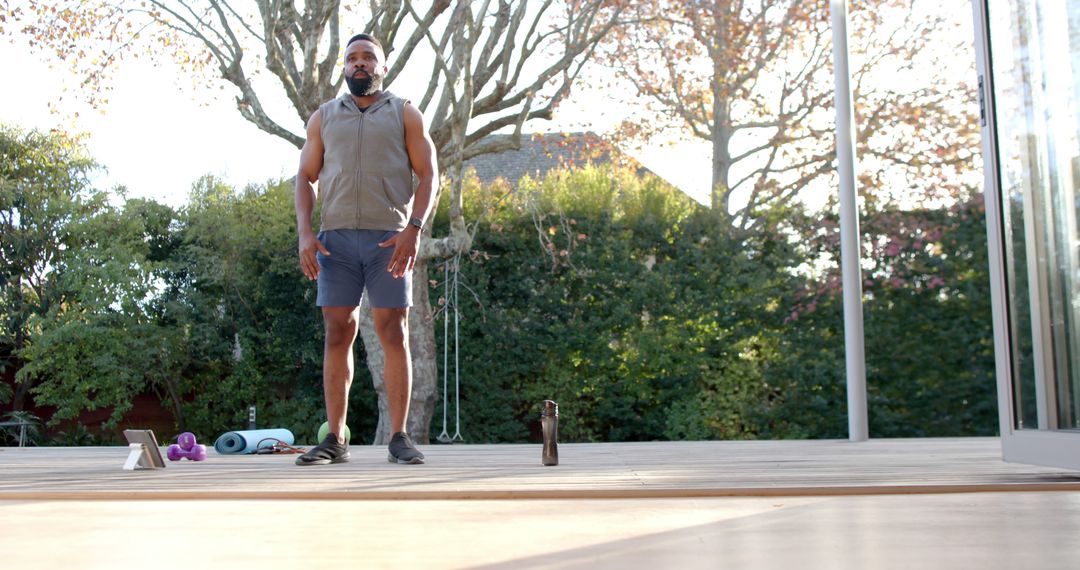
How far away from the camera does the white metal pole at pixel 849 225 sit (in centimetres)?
485

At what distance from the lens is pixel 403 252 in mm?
3311

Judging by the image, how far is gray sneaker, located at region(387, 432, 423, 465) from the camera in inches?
134

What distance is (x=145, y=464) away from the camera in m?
3.25

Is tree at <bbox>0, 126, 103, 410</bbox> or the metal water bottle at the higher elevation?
tree at <bbox>0, 126, 103, 410</bbox>

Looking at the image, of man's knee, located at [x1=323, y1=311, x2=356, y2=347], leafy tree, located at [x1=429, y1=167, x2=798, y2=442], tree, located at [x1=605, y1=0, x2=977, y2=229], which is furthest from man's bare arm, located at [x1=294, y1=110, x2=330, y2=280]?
tree, located at [x1=605, y1=0, x2=977, y2=229]

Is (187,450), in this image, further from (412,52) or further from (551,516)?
(412,52)

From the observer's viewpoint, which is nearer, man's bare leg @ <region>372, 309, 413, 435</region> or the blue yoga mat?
man's bare leg @ <region>372, 309, 413, 435</region>

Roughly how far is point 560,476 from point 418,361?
5.56 metres

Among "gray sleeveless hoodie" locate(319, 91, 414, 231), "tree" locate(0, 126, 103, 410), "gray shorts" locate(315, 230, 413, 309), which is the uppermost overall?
"tree" locate(0, 126, 103, 410)

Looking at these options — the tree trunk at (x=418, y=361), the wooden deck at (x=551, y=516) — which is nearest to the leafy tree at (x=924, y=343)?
the tree trunk at (x=418, y=361)

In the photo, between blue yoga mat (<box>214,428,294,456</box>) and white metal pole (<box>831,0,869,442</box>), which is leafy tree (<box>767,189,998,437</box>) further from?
blue yoga mat (<box>214,428,294,456</box>)

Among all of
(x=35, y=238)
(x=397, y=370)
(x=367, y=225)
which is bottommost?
(x=397, y=370)

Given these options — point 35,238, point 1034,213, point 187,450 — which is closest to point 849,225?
point 1034,213

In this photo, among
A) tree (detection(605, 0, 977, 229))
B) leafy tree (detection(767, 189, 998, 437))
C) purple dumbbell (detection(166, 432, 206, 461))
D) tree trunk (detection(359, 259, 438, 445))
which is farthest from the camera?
tree (detection(605, 0, 977, 229))
